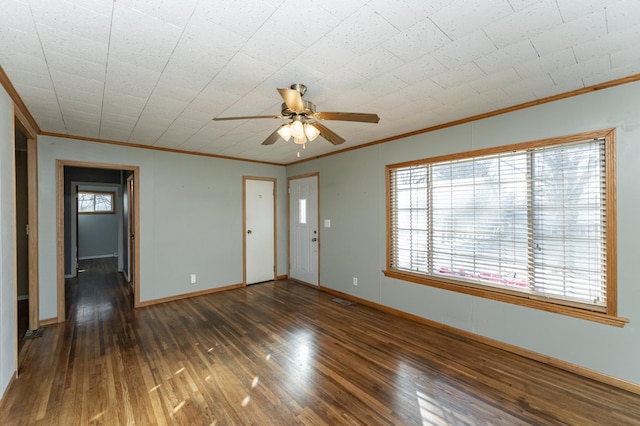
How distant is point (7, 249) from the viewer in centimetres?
229

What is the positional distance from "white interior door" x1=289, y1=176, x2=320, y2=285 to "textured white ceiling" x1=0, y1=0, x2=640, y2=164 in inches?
104

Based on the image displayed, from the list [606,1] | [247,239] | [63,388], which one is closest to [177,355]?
[63,388]

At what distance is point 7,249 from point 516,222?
4.62 m

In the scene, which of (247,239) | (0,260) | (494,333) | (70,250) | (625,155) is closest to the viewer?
(0,260)

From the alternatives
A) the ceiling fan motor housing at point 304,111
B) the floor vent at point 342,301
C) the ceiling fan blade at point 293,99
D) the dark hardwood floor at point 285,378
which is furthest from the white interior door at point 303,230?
the ceiling fan blade at point 293,99

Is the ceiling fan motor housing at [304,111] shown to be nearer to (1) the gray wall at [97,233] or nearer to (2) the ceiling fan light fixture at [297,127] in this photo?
(2) the ceiling fan light fixture at [297,127]

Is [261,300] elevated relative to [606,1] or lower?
lower

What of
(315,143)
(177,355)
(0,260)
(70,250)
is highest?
(315,143)

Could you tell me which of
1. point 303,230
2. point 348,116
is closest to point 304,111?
point 348,116

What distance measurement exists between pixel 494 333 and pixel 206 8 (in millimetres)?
3686

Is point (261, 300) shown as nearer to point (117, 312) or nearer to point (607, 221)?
point (117, 312)

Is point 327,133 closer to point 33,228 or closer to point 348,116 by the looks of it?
point 348,116

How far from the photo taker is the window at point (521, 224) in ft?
7.93

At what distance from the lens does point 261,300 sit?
4.53 metres
